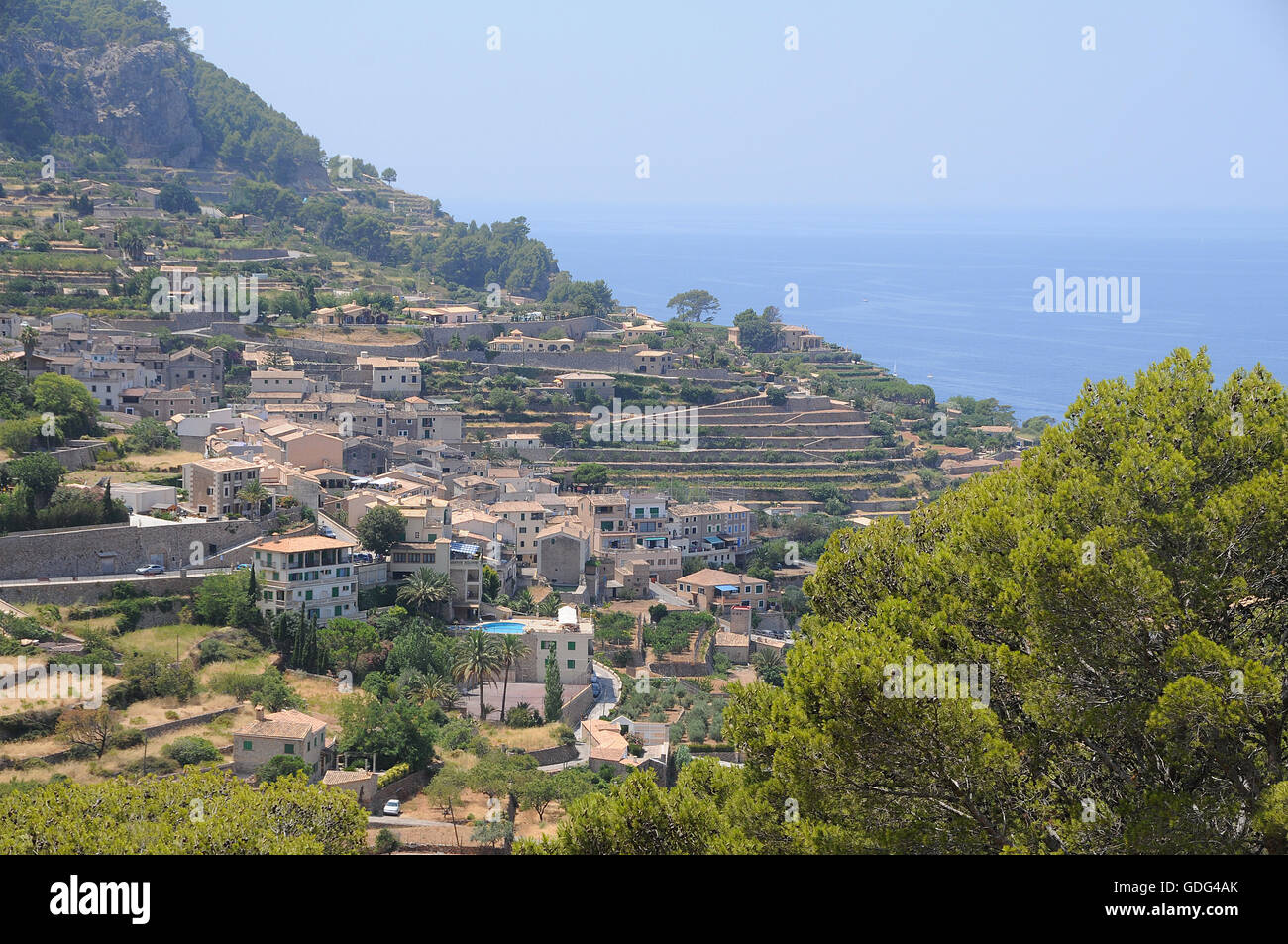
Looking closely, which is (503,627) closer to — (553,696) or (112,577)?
(553,696)

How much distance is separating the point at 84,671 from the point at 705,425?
25.8 meters

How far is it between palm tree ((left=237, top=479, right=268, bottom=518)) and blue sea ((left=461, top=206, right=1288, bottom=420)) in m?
35.5

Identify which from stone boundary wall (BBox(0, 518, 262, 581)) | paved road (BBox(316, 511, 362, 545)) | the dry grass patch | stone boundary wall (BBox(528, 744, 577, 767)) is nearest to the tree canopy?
stone boundary wall (BBox(528, 744, 577, 767))

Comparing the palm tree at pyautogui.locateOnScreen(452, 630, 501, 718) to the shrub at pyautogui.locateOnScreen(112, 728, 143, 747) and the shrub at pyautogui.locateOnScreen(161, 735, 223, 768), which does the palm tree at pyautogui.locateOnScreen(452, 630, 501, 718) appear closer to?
the shrub at pyautogui.locateOnScreen(161, 735, 223, 768)

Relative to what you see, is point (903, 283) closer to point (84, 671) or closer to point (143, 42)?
point (143, 42)

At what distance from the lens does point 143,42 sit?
225ft

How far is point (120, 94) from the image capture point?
65.2 metres

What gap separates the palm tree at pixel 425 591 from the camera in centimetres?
2261

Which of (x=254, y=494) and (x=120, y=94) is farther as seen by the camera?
(x=120, y=94)

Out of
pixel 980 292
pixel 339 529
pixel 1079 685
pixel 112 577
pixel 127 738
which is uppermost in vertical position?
pixel 980 292

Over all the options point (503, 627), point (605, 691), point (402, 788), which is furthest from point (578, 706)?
point (402, 788)

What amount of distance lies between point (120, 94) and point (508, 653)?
53570 mm

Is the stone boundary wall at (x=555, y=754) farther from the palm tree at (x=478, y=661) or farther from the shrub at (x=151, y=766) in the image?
the shrub at (x=151, y=766)
